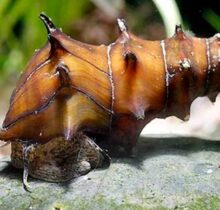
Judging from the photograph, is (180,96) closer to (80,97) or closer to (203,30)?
(80,97)

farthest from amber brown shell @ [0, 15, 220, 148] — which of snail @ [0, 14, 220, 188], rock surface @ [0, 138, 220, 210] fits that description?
rock surface @ [0, 138, 220, 210]

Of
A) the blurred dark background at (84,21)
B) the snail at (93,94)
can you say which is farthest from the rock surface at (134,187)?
the blurred dark background at (84,21)

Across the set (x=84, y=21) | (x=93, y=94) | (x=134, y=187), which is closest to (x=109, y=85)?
(x=93, y=94)

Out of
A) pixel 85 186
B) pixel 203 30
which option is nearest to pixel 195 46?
pixel 85 186

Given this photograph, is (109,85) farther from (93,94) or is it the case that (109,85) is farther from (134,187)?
(134,187)

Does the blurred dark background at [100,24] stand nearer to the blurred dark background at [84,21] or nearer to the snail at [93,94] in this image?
the blurred dark background at [84,21]
